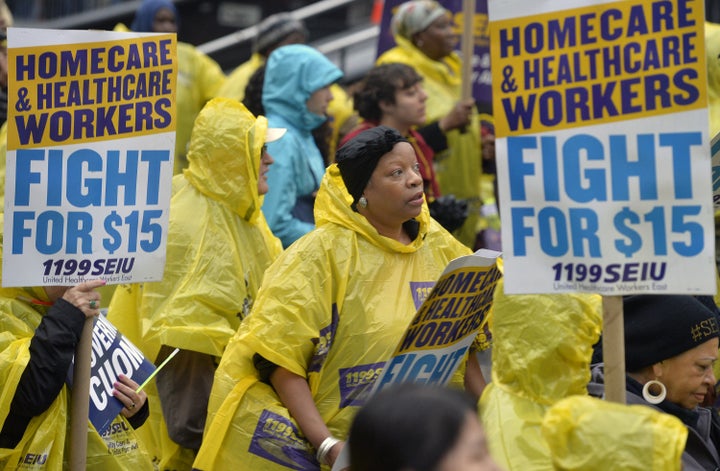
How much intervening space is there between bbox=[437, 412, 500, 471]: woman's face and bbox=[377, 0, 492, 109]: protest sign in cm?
760

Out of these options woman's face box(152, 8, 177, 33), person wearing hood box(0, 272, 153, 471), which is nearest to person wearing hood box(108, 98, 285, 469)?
person wearing hood box(0, 272, 153, 471)

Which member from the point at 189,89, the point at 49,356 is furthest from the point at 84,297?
the point at 189,89

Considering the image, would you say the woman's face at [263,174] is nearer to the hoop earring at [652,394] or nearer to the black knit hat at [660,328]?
the black knit hat at [660,328]

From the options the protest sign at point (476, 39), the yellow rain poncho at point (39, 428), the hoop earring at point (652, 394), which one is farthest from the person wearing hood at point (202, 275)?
the protest sign at point (476, 39)

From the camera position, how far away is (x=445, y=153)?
30.1 ft

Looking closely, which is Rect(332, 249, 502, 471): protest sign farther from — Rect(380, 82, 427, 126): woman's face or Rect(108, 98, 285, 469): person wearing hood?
Rect(380, 82, 427, 126): woman's face

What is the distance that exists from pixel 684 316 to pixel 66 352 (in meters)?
2.19

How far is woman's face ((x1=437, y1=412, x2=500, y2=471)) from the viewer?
268 cm

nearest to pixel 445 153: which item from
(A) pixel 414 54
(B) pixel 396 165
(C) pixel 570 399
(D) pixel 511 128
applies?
(A) pixel 414 54

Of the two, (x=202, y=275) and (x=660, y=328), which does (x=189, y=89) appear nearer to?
(x=202, y=275)

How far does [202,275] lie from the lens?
6117mm

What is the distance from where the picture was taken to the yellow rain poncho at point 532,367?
3928mm

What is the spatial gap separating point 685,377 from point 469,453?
7.20 feet

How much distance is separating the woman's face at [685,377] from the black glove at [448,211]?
321 centimetres
